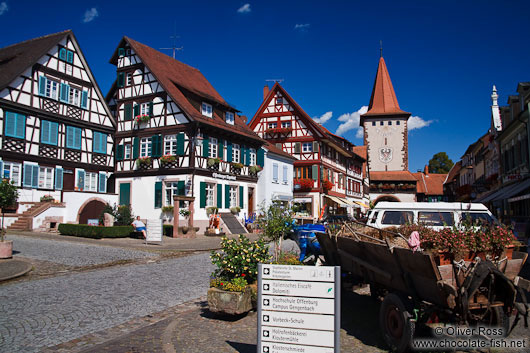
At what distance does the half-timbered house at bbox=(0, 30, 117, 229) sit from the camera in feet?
75.6

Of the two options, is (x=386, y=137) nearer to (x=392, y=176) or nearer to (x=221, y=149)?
(x=392, y=176)

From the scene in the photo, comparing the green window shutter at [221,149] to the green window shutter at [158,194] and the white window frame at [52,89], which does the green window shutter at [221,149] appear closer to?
the green window shutter at [158,194]

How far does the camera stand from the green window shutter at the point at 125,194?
27.8 metres

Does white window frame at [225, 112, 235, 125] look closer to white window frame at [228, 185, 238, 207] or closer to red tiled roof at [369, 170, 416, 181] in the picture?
white window frame at [228, 185, 238, 207]

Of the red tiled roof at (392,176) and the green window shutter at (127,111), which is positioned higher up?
the green window shutter at (127,111)

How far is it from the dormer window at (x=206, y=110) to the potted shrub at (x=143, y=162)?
480cm

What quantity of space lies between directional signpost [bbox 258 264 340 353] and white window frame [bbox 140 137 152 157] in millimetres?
24710

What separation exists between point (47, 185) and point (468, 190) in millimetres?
36518

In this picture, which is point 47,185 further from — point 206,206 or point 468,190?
point 468,190

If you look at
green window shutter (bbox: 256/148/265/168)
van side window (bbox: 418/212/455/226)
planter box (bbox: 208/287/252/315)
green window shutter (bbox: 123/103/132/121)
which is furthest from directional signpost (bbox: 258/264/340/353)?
green window shutter (bbox: 256/148/265/168)

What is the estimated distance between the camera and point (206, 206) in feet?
87.7

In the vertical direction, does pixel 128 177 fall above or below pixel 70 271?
above

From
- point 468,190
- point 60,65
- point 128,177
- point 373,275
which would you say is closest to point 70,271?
point 373,275

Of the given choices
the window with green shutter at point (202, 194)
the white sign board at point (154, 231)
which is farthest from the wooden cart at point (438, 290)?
the window with green shutter at point (202, 194)
